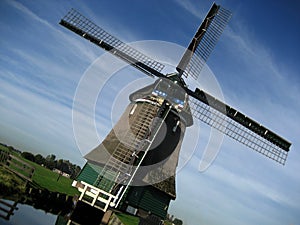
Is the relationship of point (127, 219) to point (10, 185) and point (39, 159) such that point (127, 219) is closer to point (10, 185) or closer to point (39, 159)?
A: point (10, 185)

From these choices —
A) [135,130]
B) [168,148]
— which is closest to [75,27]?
[135,130]

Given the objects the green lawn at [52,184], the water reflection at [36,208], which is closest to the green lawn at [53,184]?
the green lawn at [52,184]

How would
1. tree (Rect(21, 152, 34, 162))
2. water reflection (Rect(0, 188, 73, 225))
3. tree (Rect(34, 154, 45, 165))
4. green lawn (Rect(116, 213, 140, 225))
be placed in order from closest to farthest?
water reflection (Rect(0, 188, 73, 225)), green lawn (Rect(116, 213, 140, 225)), tree (Rect(21, 152, 34, 162)), tree (Rect(34, 154, 45, 165))

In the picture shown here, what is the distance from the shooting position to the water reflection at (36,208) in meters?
8.70

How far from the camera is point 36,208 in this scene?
1124cm

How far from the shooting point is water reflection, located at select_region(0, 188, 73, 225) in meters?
8.70

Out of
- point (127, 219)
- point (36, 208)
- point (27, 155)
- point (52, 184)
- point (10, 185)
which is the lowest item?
point (27, 155)

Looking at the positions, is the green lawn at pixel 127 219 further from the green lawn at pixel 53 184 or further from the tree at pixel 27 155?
the tree at pixel 27 155

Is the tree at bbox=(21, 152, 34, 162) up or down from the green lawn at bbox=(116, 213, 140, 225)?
down

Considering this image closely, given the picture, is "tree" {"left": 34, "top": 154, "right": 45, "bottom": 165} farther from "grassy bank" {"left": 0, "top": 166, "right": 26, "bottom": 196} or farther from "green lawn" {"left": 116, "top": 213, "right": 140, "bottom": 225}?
"grassy bank" {"left": 0, "top": 166, "right": 26, "bottom": 196}

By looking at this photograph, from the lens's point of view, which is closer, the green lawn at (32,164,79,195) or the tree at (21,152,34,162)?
the green lawn at (32,164,79,195)

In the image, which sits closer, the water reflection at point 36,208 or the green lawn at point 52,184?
the water reflection at point 36,208

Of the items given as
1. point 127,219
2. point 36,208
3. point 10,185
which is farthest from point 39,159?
point 36,208

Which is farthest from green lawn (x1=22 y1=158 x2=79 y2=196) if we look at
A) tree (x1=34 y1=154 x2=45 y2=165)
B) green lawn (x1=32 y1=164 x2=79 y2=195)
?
tree (x1=34 y1=154 x2=45 y2=165)
